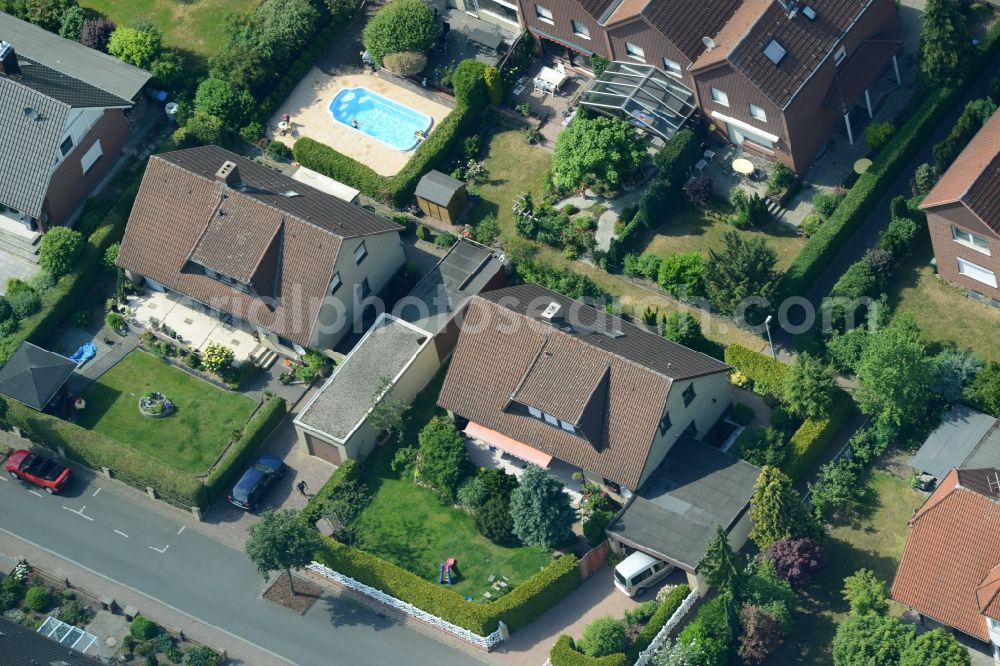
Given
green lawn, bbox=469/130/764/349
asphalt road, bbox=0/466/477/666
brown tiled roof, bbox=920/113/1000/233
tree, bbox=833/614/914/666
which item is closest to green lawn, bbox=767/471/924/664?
tree, bbox=833/614/914/666

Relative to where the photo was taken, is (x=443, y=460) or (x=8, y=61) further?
(x=8, y=61)

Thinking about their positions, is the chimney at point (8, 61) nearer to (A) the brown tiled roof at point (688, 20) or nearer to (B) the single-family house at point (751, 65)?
(B) the single-family house at point (751, 65)

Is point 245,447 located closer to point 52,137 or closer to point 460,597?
point 460,597

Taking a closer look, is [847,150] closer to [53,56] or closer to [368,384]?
[368,384]

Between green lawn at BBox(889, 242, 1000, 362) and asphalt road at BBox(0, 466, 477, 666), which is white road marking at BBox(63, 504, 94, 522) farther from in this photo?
green lawn at BBox(889, 242, 1000, 362)

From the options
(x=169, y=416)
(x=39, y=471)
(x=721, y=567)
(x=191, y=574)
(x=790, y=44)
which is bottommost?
(x=39, y=471)

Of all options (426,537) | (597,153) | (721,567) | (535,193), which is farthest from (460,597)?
(597,153)
